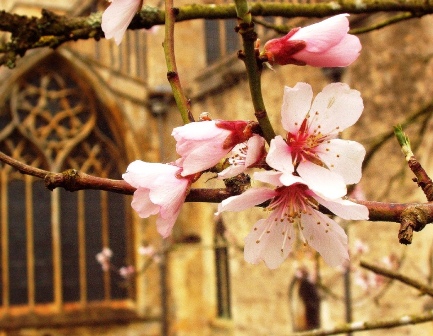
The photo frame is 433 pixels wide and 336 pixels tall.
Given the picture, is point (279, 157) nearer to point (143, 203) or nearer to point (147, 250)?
point (143, 203)

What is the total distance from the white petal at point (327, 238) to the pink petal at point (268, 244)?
0.08 ft

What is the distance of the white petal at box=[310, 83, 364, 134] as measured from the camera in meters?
0.69

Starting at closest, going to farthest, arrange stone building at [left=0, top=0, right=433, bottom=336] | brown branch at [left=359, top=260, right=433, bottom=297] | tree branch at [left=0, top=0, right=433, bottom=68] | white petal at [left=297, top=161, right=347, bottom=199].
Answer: white petal at [left=297, top=161, right=347, bottom=199] < brown branch at [left=359, top=260, right=433, bottom=297] < tree branch at [left=0, top=0, right=433, bottom=68] < stone building at [left=0, top=0, right=433, bottom=336]

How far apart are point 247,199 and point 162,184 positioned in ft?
0.28

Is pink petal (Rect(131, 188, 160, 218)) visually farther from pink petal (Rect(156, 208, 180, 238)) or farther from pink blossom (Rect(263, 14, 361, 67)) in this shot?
pink blossom (Rect(263, 14, 361, 67))

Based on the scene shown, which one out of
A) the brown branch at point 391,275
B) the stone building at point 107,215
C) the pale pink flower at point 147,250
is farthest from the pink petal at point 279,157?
the pale pink flower at point 147,250

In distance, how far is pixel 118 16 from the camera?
79 centimetres

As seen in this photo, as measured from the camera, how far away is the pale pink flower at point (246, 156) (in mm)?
639

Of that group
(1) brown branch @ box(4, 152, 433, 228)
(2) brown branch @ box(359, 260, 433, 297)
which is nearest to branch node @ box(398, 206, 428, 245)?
(1) brown branch @ box(4, 152, 433, 228)

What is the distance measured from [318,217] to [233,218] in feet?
21.5

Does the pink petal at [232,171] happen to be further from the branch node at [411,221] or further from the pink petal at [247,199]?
the branch node at [411,221]

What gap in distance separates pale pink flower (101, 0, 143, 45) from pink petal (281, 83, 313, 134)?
21 cm

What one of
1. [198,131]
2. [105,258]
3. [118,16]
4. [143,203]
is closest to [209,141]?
[198,131]

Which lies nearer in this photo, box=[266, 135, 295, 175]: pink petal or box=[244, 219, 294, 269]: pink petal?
box=[266, 135, 295, 175]: pink petal
